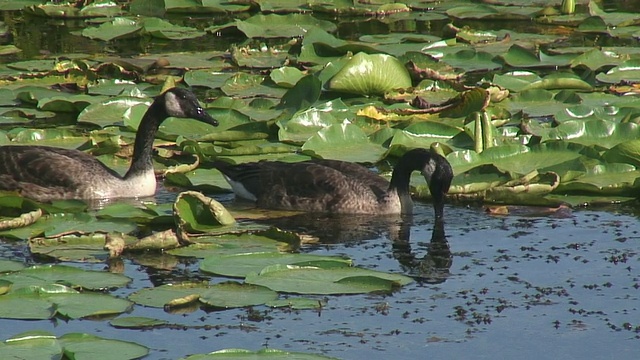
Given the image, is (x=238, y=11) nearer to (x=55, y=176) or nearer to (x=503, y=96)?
(x=503, y=96)

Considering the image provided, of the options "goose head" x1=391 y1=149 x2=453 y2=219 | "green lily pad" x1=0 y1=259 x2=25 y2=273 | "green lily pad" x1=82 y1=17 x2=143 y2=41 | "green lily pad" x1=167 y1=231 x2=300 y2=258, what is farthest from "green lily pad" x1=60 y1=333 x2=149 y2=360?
"green lily pad" x1=82 y1=17 x2=143 y2=41

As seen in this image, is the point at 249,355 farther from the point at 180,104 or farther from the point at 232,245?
the point at 180,104

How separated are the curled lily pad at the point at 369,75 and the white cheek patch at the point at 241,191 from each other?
2839mm

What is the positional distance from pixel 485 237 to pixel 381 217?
119 cm

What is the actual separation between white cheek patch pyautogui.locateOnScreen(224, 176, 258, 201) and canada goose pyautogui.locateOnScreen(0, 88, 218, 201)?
70 cm

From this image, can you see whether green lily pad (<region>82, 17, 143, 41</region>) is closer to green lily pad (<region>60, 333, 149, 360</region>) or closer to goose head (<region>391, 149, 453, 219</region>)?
goose head (<region>391, 149, 453, 219</region>)

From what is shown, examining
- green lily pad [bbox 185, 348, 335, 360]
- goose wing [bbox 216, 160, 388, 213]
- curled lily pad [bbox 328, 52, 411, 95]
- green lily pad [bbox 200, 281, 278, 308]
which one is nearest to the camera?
green lily pad [bbox 185, 348, 335, 360]

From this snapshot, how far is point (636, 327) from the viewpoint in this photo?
8.35 meters

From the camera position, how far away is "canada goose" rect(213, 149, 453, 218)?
11.4 m

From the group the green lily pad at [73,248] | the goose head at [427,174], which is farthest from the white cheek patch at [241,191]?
the green lily pad at [73,248]

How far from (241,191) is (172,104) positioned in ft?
3.73

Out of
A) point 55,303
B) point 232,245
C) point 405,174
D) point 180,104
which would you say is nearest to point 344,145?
point 405,174

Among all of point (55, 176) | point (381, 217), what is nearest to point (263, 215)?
point (381, 217)

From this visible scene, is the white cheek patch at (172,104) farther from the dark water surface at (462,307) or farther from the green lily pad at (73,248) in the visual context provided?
the green lily pad at (73,248)
